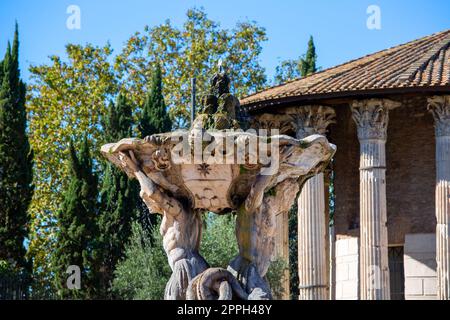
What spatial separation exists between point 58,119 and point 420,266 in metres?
14.2

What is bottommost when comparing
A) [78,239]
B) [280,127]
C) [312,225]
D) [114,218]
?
[78,239]

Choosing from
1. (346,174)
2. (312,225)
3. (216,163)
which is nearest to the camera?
(216,163)

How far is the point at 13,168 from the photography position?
32750 millimetres

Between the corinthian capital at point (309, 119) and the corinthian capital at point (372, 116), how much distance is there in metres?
0.92

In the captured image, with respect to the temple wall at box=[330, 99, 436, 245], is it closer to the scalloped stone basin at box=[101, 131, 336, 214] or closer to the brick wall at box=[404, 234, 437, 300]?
the brick wall at box=[404, 234, 437, 300]

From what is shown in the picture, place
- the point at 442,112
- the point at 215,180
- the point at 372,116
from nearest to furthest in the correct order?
the point at 215,180, the point at 442,112, the point at 372,116

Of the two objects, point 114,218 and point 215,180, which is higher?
point 215,180

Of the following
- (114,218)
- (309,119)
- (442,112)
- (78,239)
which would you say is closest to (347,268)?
(309,119)

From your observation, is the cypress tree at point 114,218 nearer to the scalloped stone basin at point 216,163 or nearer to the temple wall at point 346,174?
the temple wall at point 346,174

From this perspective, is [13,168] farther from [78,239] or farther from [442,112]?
[442,112]

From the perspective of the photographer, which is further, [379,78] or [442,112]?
[379,78]

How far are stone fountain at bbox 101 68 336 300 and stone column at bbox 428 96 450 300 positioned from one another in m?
14.1
